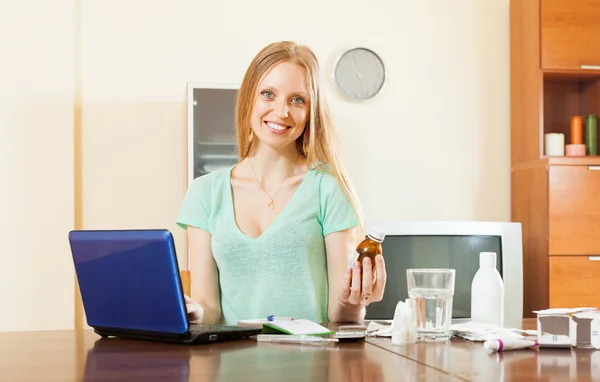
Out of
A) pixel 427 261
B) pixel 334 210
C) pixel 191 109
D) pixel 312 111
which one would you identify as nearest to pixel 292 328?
pixel 334 210

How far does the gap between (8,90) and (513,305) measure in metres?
2.47

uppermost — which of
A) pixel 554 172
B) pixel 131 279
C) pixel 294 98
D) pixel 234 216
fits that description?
pixel 294 98

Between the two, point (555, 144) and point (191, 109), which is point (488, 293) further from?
point (555, 144)

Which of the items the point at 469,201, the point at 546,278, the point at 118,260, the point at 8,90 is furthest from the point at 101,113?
the point at 118,260

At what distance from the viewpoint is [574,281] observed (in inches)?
145

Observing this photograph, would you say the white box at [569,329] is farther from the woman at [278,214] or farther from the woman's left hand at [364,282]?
the woman at [278,214]

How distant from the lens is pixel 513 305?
3516 mm

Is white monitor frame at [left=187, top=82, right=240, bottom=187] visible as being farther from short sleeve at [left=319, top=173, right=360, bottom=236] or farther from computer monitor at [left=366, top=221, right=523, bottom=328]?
short sleeve at [left=319, top=173, right=360, bottom=236]

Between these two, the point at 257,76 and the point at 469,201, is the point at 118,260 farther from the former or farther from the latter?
the point at 469,201

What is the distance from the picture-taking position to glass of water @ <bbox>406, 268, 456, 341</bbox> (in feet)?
4.72

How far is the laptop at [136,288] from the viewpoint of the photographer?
55.1 inches

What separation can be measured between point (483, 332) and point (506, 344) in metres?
0.17

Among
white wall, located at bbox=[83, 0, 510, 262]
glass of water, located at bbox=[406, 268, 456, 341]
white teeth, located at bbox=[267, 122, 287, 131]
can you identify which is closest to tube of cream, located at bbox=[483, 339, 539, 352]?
glass of water, located at bbox=[406, 268, 456, 341]

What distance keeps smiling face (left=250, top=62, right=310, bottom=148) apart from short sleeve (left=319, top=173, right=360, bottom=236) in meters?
0.16
